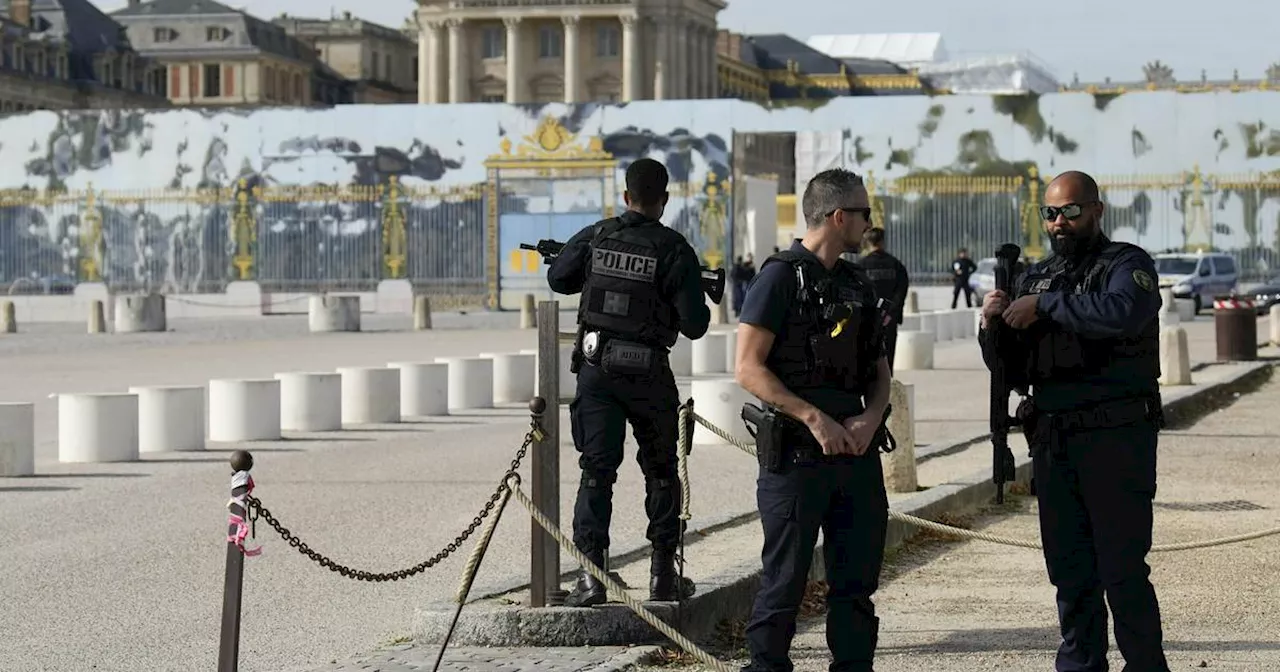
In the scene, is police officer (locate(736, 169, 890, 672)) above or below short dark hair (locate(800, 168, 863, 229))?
below

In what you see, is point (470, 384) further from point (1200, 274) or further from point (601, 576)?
point (1200, 274)

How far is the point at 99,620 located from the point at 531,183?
43049 mm

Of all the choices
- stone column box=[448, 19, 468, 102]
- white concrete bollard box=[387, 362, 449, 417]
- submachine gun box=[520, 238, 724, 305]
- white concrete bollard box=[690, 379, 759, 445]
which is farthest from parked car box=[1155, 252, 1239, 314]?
stone column box=[448, 19, 468, 102]

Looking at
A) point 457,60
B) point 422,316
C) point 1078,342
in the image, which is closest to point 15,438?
point 1078,342

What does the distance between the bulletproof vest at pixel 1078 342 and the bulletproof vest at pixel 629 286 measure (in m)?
1.58

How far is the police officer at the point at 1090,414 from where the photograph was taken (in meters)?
6.83

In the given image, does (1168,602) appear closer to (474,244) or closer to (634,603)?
(634,603)

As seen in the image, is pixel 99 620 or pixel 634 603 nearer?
pixel 634 603

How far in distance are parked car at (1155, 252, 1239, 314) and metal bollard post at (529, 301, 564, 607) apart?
39.7 meters

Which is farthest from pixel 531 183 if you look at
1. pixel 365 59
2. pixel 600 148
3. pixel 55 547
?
pixel 365 59

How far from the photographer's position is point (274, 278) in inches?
2108

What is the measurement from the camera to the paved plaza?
8.44 m

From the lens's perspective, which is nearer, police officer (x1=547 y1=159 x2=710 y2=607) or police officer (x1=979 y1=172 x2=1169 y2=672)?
police officer (x1=979 y1=172 x2=1169 y2=672)

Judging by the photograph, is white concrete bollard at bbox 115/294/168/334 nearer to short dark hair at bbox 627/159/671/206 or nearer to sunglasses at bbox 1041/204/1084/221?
short dark hair at bbox 627/159/671/206
